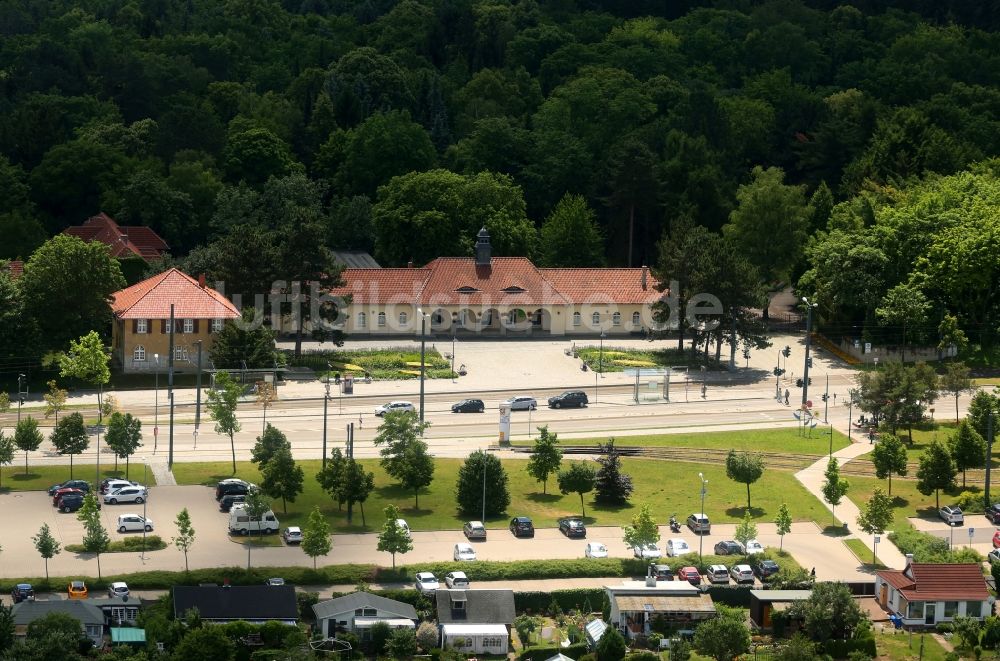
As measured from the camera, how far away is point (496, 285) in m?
133

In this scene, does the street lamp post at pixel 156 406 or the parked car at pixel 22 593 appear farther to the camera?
the street lamp post at pixel 156 406

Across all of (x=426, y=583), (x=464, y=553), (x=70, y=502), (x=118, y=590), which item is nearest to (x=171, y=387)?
(x=70, y=502)

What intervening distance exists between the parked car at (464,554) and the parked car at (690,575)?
957cm

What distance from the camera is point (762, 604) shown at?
8400cm

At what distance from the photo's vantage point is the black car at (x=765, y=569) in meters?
88.1

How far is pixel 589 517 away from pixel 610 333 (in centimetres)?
3775

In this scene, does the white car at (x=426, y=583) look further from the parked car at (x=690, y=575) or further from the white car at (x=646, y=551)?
the parked car at (x=690, y=575)

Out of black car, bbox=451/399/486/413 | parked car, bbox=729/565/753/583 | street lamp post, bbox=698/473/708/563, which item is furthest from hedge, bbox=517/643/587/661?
black car, bbox=451/399/486/413

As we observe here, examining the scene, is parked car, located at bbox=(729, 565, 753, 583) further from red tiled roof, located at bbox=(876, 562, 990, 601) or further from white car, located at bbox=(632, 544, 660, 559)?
red tiled roof, located at bbox=(876, 562, 990, 601)

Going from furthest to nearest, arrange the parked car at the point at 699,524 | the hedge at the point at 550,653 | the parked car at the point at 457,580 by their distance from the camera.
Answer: the parked car at the point at 699,524 → the parked car at the point at 457,580 → the hedge at the point at 550,653

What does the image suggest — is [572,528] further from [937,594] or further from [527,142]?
[527,142]

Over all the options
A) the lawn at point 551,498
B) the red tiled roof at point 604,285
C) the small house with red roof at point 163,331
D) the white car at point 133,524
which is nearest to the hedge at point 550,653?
the lawn at point 551,498

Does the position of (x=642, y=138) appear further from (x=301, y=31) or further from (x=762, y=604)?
(x=762, y=604)

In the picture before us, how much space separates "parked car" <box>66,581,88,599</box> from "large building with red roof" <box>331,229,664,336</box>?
48466 millimetres
